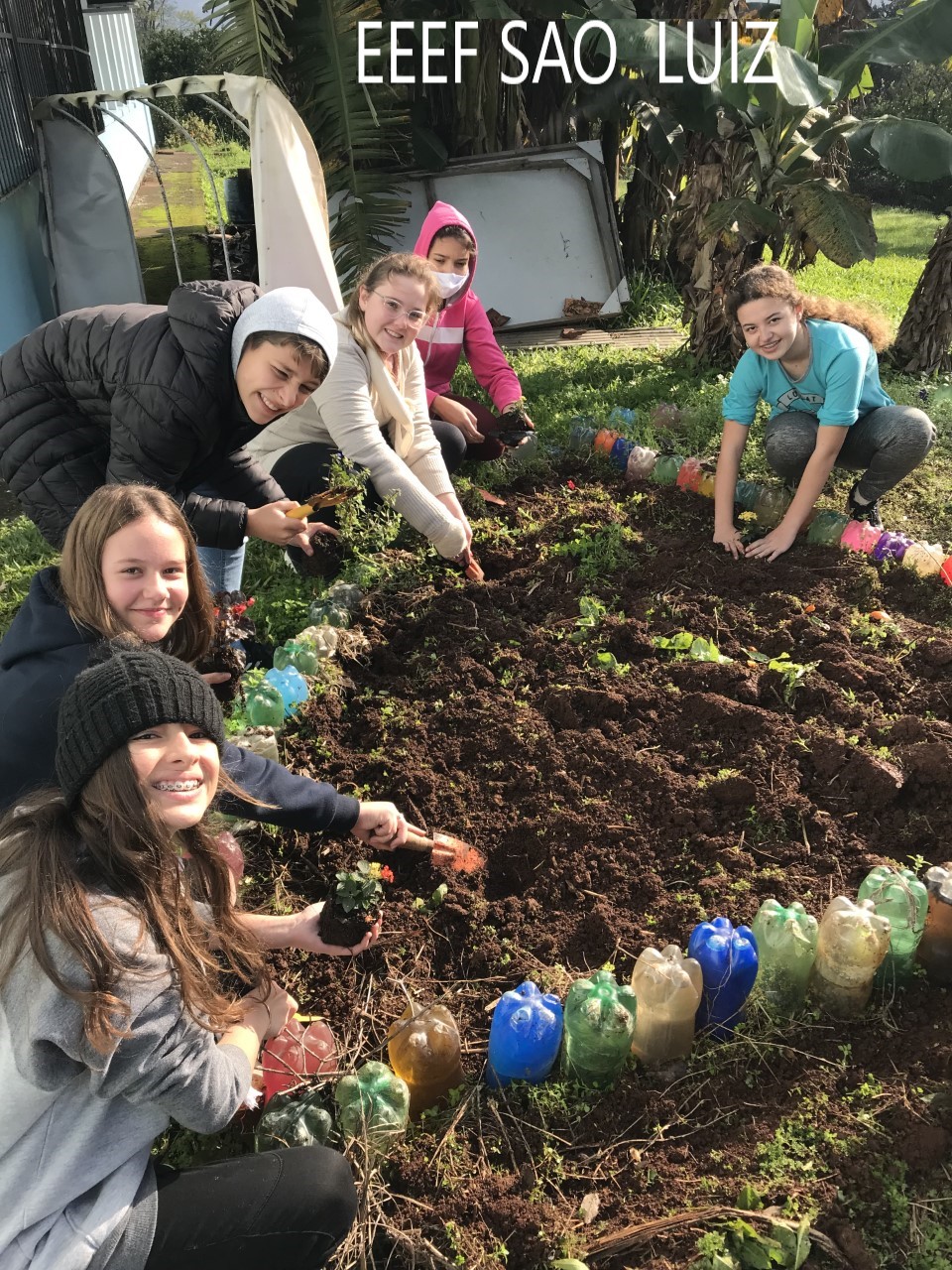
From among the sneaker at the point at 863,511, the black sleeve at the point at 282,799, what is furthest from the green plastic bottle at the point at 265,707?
the sneaker at the point at 863,511

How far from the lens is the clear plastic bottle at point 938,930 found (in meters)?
2.28

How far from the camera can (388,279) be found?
3.75 metres

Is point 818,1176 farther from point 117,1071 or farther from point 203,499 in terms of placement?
point 203,499

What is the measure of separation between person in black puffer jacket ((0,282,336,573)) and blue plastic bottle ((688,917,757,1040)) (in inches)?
73.5

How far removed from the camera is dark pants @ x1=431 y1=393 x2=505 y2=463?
5.06 m

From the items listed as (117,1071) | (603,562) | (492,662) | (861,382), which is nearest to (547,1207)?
(117,1071)

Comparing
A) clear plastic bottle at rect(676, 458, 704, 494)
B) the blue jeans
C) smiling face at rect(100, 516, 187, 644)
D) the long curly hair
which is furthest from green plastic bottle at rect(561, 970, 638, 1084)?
clear plastic bottle at rect(676, 458, 704, 494)

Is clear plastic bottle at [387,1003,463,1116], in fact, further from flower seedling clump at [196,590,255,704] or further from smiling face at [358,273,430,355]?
smiling face at [358,273,430,355]

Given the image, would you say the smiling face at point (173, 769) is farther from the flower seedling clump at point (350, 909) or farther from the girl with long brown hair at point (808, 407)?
the girl with long brown hair at point (808, 407)

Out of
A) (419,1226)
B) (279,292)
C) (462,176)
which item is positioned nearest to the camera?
(419,1226)

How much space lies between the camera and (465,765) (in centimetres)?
316

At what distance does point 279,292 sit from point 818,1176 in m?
2.52

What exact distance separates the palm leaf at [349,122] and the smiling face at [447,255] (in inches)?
122

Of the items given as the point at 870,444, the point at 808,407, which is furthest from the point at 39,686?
the point at 870,444
